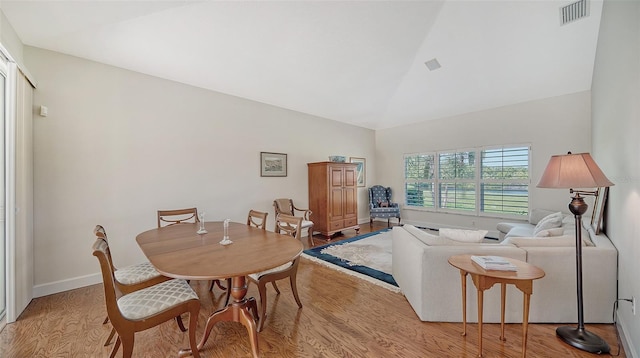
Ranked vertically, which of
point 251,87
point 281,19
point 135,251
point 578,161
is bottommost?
point 135,251

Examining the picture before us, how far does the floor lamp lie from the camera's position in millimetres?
1816

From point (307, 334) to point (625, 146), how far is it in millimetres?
2964

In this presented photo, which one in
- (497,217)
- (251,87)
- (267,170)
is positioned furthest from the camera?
(497,217)

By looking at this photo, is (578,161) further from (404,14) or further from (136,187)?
(136,187)

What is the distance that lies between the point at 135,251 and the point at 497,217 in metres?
6.46

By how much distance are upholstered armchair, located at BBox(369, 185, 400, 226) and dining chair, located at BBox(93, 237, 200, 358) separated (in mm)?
5108

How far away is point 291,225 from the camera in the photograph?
2.65 m

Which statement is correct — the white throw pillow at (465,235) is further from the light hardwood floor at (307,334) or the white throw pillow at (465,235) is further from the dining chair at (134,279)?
the dining chair at (134,279)

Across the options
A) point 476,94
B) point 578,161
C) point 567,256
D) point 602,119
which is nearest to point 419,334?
point 567,256

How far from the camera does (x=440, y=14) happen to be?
361 cm

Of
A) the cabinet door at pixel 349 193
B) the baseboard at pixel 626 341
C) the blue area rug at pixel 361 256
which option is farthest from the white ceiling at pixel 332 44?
the baseboard at pixel 626 341

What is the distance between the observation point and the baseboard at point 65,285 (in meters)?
2.74

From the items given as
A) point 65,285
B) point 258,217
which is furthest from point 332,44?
point 65,285

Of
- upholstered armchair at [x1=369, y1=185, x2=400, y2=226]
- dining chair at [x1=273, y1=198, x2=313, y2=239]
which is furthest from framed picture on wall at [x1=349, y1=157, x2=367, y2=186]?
dining chair at [x1=273, y1=198, x2=313, y2=239]
